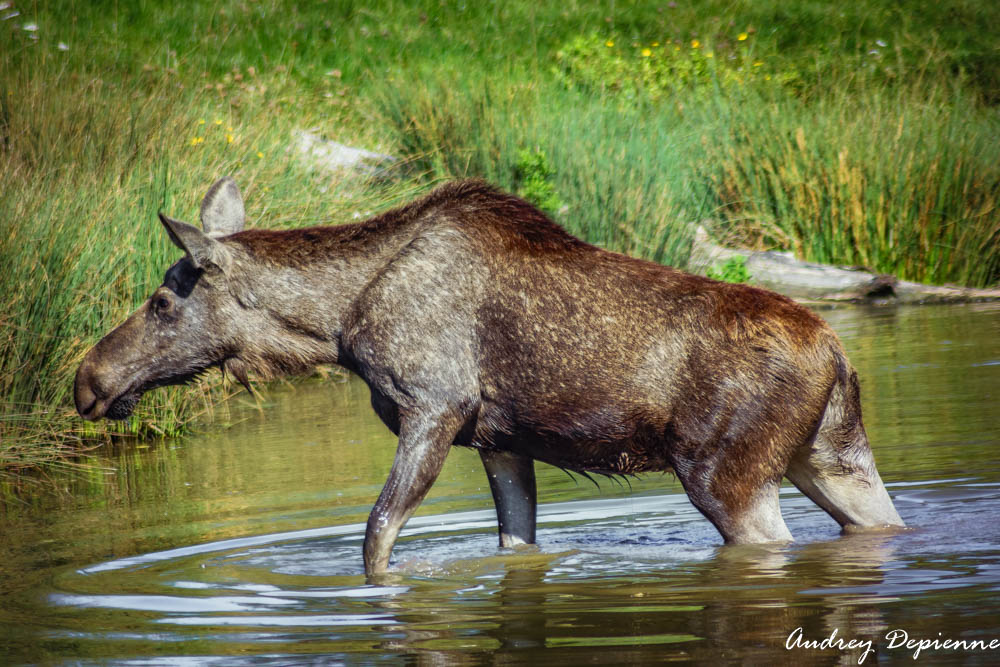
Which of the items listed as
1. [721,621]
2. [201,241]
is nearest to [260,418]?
[201,241]

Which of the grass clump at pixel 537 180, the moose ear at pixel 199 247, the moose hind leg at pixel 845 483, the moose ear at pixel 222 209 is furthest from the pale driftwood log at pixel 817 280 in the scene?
the moose ear at pixel 199 247

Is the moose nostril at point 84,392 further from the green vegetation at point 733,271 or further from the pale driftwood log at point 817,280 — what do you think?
the pale driftwood log at point 817,280

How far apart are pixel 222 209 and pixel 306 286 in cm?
92

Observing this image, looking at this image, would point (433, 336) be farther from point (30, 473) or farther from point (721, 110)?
point (721, 110)

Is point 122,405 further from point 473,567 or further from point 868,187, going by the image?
point 868,187

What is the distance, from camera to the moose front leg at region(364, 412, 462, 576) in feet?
20.9

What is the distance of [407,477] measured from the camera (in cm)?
637

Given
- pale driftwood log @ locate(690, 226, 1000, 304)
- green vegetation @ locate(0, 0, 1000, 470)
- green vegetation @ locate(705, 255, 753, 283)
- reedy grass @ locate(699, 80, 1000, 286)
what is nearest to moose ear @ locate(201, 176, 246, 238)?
green vegetation @ locate(0, 0, 1000, 470)

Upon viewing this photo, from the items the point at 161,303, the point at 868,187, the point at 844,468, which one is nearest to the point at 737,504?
the point at 844,468

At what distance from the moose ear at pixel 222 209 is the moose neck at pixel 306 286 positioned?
18.7 inches

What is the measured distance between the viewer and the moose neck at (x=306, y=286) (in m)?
6.83

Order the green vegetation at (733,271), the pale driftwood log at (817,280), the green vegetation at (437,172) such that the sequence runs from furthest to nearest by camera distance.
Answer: the pale driftwood log at (817,280), the green vegetation at (733,271), the green vegetation at (437,172)

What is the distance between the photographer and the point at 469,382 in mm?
6426

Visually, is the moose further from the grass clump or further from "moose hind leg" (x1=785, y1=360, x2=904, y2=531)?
the grass clump
